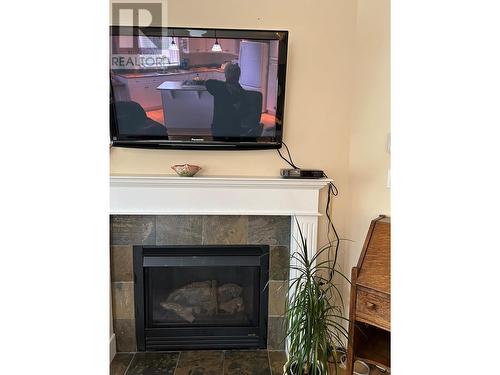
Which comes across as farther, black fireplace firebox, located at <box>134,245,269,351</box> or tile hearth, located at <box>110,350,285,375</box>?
black fireplace firebox, located at <box>134,245,269,351</box>

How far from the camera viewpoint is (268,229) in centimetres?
225

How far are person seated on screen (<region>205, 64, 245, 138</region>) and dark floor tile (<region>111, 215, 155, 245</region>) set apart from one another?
0.66m

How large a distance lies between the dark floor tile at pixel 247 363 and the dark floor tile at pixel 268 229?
2.29ft

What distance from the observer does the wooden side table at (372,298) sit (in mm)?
1648

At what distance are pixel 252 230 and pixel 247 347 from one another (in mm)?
760

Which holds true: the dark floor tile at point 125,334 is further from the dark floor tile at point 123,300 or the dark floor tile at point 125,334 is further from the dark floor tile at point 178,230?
the dark floor tile at point 178,230

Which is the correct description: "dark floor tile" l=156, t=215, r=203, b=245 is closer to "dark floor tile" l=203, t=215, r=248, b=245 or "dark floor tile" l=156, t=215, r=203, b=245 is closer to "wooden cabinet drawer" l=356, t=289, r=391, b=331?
"dark floor tile" l=203, t=215, r=248, b=245

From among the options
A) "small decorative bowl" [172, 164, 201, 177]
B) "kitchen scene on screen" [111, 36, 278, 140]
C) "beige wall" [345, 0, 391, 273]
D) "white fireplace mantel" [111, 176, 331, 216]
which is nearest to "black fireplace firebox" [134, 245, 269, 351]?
"white fireplace mantel" [111, 176, 331, 216]

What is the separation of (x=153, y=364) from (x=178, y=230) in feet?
2.61

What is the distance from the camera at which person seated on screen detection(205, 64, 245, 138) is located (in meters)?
2.06

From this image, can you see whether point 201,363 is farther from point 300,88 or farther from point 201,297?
point 300,88
